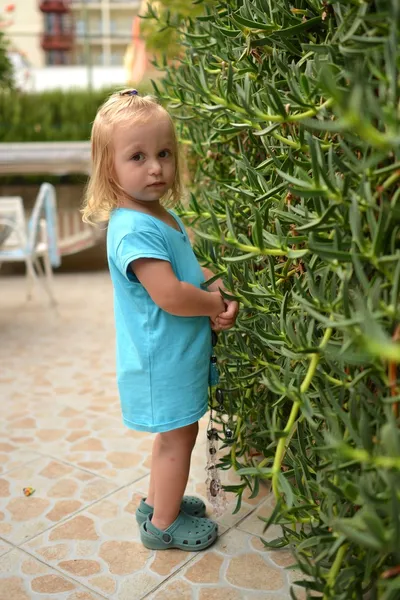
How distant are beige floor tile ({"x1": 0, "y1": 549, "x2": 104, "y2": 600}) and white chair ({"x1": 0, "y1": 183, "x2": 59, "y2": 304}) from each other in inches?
96.6

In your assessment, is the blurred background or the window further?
the window

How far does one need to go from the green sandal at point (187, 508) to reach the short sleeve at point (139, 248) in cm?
64

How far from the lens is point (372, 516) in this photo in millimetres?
706

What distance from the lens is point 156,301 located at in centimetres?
133

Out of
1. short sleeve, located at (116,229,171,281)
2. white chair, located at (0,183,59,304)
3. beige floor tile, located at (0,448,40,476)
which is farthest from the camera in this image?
white chair, located at (0,183,59,304)

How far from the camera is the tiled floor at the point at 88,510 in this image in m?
1.36

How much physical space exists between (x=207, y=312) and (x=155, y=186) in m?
0.31

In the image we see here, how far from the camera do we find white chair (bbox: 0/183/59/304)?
3.67 metres

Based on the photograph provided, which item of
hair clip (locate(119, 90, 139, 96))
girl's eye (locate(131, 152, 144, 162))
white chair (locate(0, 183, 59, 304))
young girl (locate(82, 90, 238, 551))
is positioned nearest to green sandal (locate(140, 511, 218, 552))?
young girl (locate(82, 90, 238, 551))

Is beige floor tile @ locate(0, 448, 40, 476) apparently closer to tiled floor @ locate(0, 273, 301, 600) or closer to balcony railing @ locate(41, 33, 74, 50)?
tiled floor @ locate(0, 273, 301, 600)

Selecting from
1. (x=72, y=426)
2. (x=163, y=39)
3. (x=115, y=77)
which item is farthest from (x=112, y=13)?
(x=72, y=426)

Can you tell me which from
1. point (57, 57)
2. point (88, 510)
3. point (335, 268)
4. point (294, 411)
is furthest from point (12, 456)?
point (57, 57)

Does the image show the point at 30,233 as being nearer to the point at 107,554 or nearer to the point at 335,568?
the point at 107,554

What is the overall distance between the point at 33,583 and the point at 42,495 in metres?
0.40
